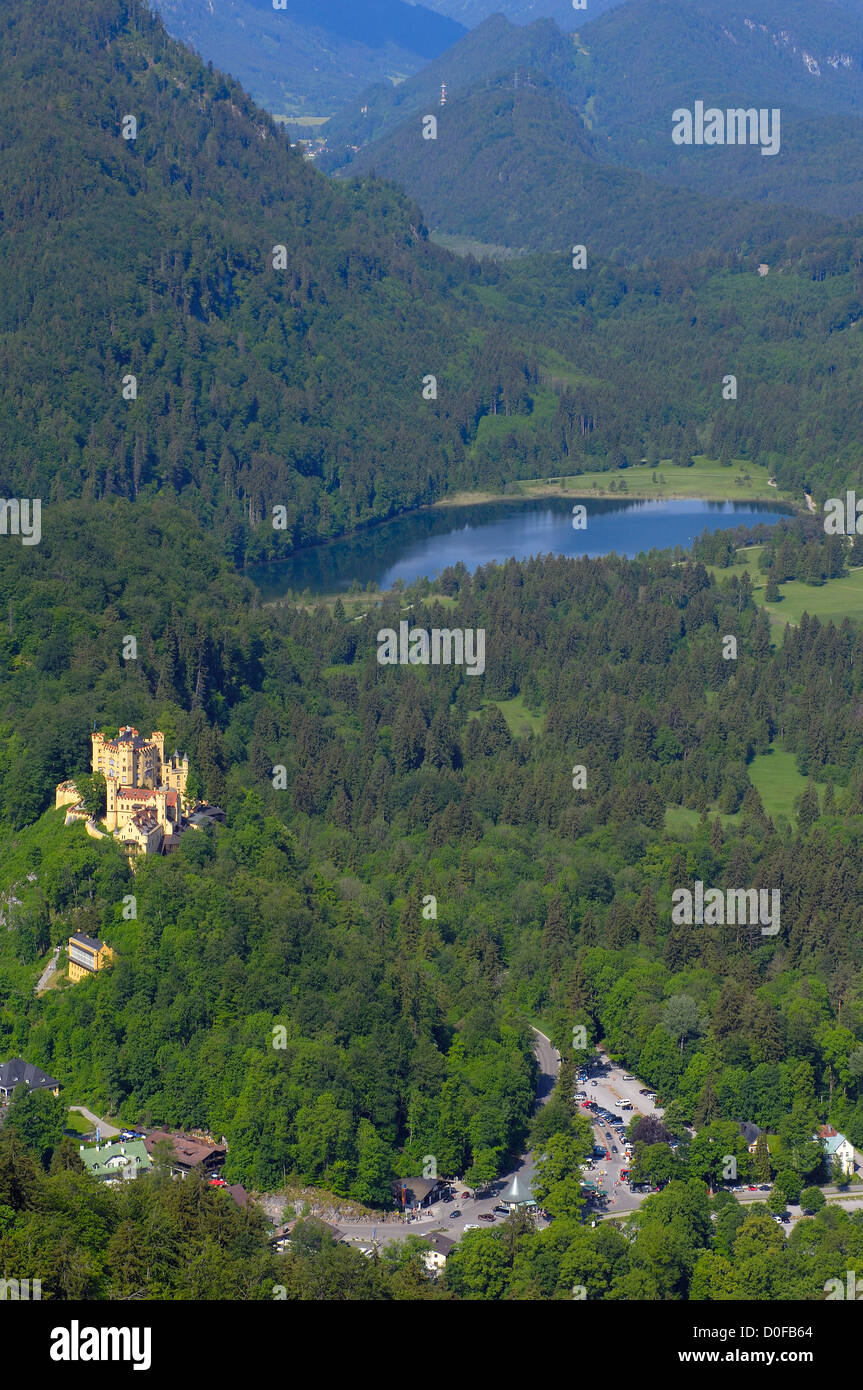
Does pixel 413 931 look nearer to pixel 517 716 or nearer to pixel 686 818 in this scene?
pixel 686 818

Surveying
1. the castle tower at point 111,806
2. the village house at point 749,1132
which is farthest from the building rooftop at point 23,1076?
the village house at point 749,1132

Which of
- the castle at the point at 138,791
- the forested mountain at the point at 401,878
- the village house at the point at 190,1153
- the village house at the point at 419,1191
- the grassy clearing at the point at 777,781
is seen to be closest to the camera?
the village house at the point at 190,1153

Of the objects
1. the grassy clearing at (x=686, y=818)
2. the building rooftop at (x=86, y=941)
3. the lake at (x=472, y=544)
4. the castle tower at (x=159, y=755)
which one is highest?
the lake at (x=472, y=544)

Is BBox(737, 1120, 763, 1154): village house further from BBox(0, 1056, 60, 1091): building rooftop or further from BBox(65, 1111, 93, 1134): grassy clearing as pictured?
BBox(0, 1056, 60, 1091): building rooftop

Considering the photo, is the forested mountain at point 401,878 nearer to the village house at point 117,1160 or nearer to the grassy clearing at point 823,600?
the village house at point 117,1160

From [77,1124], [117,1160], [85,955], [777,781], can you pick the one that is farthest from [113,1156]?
[777,781]

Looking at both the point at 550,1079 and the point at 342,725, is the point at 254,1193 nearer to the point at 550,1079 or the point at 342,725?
the point at 550,1079
